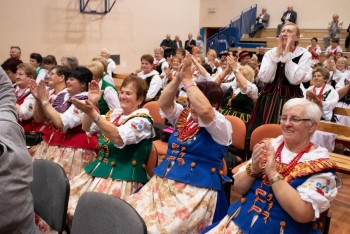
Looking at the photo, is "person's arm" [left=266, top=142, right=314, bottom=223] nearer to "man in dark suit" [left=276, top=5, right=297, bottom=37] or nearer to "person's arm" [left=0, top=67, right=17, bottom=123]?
"person's arm" [left=0, top=67, right=17, bottom=123]

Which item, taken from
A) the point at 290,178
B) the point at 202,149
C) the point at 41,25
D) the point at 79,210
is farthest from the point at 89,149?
the point at 41,25

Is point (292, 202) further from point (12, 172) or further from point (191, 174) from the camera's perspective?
point (12, 172)

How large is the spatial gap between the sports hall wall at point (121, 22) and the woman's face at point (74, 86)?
24.9ft

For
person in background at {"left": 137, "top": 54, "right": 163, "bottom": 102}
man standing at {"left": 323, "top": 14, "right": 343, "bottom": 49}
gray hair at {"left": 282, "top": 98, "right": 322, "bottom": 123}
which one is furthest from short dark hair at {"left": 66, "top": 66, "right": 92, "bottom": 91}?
man standing at {"left": 323, "top": 14, "right": 343, "bottom": 49}

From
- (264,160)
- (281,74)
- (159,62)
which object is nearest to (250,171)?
(264,160)

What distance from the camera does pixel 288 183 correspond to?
161 cm

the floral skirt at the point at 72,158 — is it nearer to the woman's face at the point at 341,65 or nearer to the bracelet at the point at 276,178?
the bracelet at the point at 276,178

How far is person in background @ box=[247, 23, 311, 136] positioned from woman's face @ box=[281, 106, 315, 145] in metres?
1.63

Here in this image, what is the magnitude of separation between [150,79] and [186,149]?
3.54m

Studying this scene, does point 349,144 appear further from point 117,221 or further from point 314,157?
point 117,221

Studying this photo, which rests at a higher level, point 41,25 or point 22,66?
point 41,25

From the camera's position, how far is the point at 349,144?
3635 millimetres

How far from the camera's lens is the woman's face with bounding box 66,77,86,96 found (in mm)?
2867

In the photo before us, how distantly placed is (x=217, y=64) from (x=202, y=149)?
5943mm
